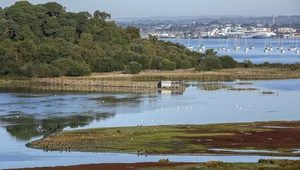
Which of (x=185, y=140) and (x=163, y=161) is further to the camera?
(x=185, y=140)

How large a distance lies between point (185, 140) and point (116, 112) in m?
23.1

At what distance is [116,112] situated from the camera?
83000mm

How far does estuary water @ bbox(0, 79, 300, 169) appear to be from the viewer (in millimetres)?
54344

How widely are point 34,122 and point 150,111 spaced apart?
1397cm

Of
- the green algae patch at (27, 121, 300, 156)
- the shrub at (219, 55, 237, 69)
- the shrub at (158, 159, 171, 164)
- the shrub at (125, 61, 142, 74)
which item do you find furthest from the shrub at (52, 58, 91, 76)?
the shrub at (158, 159, 171, 164)

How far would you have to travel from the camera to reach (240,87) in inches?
4345

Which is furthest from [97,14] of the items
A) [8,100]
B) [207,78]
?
[8,100]

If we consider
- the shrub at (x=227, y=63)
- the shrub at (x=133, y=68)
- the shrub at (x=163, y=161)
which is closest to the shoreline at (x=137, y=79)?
the shrub at (x=133, y=68)

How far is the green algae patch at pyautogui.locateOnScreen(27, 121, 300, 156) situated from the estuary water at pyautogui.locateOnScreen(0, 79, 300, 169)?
77.2 inches

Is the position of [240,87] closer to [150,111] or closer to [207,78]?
[207,78]

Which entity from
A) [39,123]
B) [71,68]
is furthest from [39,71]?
[39,123]

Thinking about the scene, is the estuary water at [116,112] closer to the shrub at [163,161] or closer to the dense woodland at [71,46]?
the shrub at [163,161]

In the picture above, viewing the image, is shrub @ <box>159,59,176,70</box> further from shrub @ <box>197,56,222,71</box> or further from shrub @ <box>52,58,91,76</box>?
shrub @ <box>52,58,91,76</box>

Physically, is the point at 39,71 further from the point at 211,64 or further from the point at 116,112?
the point at 116,112
